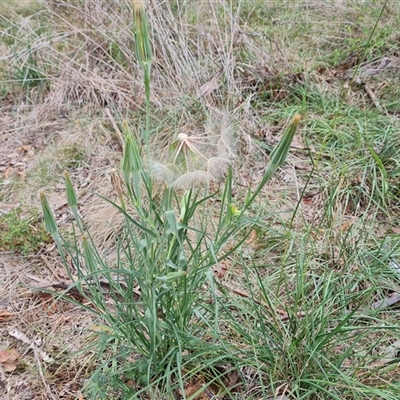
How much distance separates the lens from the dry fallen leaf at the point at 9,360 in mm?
1443

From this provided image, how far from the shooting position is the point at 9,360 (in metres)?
1.46

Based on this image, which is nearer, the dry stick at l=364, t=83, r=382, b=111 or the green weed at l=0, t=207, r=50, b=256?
the green weed at l=0, t=207, r=50, b=256

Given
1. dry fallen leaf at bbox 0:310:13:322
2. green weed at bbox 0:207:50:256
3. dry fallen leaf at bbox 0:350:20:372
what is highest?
green weed at bbox 0:207:50:256

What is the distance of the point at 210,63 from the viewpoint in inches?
106

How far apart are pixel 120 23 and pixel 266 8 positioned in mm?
1403

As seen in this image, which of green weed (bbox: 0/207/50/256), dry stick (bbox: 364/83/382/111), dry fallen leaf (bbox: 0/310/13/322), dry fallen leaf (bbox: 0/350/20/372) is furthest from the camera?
dry stick (bbox: 364/83/382/111)

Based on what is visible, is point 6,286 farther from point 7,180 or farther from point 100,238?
point 7,180

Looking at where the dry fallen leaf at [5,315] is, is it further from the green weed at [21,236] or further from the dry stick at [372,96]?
the dry stick at [372,96]

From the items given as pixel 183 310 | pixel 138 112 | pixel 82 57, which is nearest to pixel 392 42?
pixel 138 112

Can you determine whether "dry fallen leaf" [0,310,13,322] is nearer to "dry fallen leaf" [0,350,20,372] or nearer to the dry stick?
"dry fallen leaf" [0,350,20,372]

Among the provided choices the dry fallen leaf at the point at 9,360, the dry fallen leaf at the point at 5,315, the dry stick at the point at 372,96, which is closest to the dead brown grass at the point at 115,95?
the dry fallen leaf at the point at 5,315

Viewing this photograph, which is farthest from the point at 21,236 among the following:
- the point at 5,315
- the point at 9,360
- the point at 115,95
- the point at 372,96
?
the point at 372,96

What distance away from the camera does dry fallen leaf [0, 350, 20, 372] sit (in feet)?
4.74

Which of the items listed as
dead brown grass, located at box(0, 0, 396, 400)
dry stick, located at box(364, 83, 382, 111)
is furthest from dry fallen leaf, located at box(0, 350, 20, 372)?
dry stick, located at box(364, 83, 382, 111)
